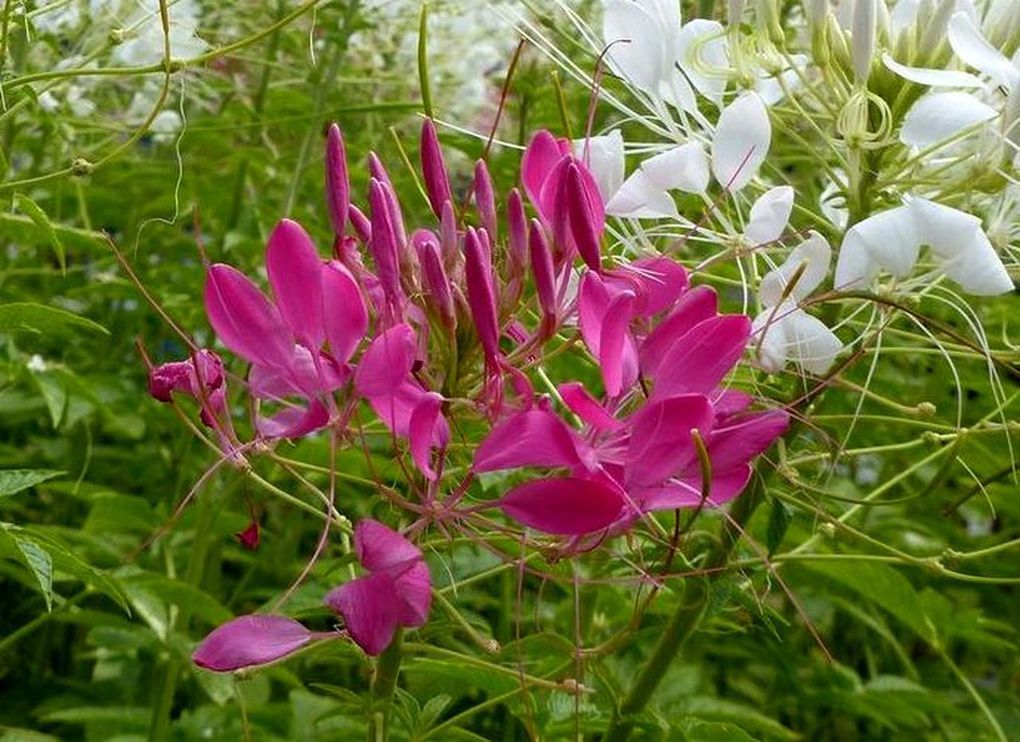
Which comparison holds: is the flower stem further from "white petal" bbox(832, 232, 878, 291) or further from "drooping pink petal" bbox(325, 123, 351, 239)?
"drooping pink petal" bbox(325, 123, 351, 239)

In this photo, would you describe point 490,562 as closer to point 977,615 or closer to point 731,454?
point 977,615

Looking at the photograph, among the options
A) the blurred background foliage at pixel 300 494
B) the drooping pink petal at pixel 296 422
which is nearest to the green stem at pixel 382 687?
the blurred background foliage at pixel 300 494

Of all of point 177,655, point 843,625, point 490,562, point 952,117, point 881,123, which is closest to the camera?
point 952,117

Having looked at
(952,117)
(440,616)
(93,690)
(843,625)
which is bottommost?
(843,625)

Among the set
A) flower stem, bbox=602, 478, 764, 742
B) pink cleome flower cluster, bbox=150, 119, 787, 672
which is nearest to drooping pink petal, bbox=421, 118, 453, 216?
pink cleome flower cluster, bbox=150, 119, 787, 672

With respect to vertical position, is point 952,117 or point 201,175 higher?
point 952,117

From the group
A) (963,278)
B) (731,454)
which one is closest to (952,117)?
(963,278)

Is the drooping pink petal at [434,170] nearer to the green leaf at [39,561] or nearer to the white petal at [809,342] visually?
the white petal at [809,342]

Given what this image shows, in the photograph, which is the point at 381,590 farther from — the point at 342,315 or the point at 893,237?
the point at 893,237
